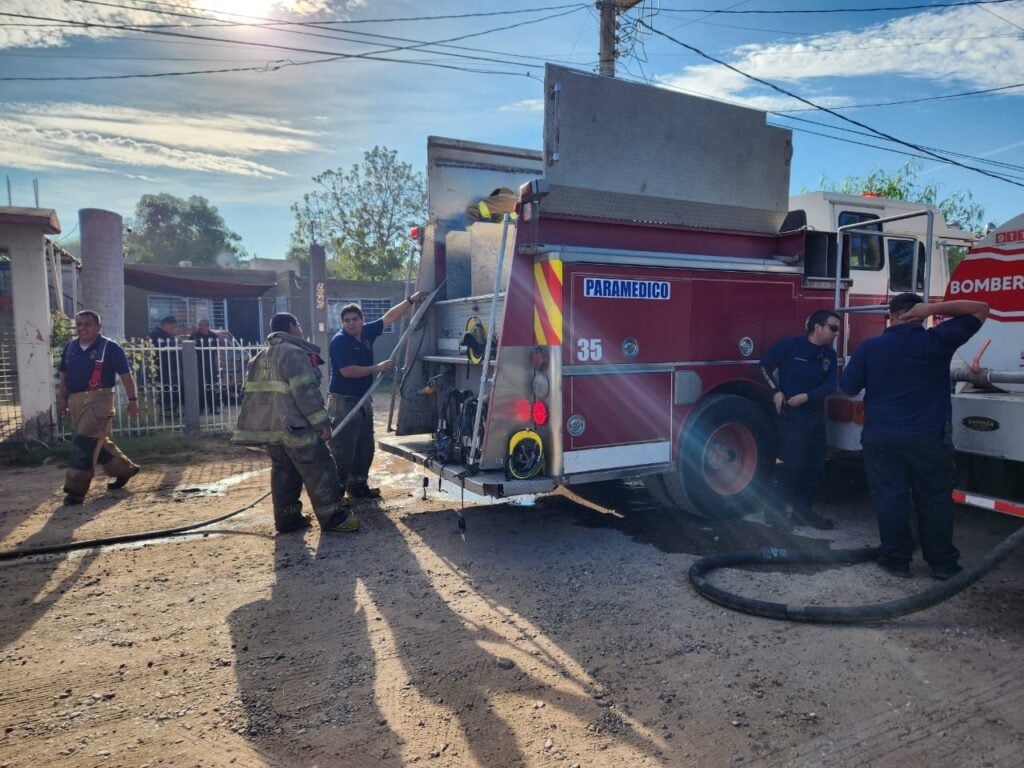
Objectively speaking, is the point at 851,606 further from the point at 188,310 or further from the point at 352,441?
the point at 188,310

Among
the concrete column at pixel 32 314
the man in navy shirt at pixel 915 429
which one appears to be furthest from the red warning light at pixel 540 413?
the concrete column at pixel 32 314

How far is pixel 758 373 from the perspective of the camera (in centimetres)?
555

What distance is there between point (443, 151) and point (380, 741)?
4810 millimetres

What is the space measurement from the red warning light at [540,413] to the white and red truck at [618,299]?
1 centimetres

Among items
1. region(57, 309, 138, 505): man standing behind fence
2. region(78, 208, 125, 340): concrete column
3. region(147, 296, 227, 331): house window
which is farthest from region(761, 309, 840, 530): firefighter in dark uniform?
region(147, 296, 227, 331): house window

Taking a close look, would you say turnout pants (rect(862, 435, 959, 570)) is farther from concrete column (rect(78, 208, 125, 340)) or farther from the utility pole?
concrete column (rect(78, 208, 125, 340))

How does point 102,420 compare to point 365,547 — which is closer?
point 365,547

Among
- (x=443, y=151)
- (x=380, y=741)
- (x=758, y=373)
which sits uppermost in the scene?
(x=443, y=151)

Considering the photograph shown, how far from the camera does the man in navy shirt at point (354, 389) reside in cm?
607

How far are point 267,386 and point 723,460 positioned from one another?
3.78m

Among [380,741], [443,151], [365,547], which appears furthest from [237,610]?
[443,151]

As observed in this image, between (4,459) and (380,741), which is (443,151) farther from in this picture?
(4,459)

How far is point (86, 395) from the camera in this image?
6.25m

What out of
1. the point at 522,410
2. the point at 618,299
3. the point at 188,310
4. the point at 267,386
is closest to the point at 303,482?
the point at 267,386
